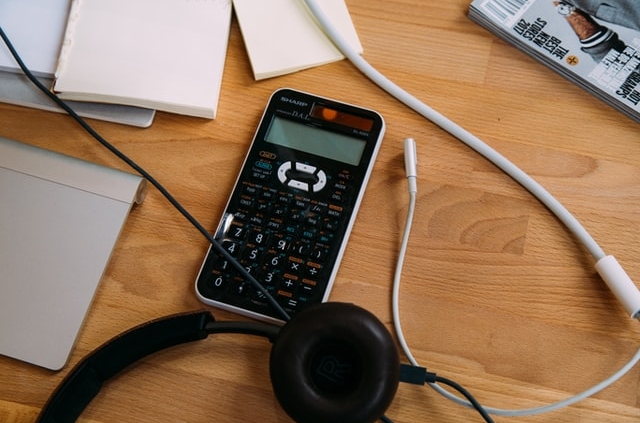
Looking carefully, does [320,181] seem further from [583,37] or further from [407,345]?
[583,37]

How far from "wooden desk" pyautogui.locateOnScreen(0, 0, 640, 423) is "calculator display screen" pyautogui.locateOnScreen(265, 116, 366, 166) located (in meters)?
0.03

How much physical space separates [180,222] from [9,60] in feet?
0.73

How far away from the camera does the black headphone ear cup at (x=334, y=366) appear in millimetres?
411

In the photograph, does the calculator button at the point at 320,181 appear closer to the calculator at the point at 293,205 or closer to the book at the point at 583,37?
the calculator at the point at 293,205

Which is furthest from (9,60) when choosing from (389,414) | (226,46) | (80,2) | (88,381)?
(389,414)

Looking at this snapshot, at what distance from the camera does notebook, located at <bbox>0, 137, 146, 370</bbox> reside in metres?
0.50

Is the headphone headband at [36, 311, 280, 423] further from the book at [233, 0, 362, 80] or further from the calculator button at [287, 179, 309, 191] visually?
the book at [233, 0, 362, 80]

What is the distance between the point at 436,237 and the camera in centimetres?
52

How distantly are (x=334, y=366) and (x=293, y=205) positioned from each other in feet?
0.48

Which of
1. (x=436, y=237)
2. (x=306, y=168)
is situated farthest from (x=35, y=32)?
(x=436, y=237)

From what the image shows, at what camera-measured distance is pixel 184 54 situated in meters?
0.58

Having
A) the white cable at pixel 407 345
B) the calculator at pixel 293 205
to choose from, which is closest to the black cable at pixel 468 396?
the white cable at pixel 407 345

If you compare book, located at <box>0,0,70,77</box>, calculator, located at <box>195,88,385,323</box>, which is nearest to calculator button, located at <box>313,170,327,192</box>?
calculator, located at <box>195,88,385,323</box>

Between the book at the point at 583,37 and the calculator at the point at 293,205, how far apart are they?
5.9 inches
